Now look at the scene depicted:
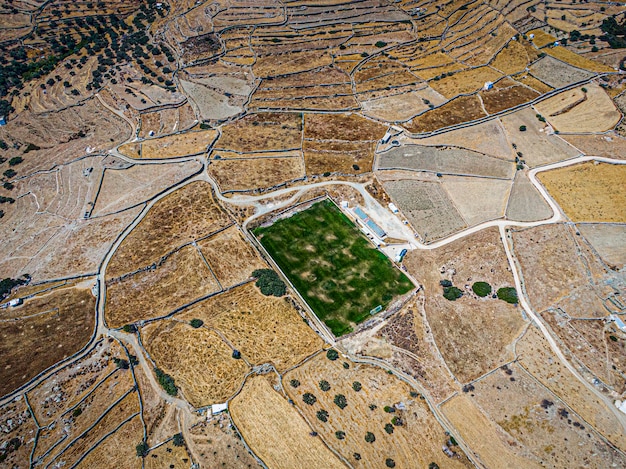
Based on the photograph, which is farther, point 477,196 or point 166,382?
point 477,196

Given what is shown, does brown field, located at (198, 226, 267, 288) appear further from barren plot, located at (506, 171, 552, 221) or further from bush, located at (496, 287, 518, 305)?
barren plot, located at (506, 171, 552, 221)

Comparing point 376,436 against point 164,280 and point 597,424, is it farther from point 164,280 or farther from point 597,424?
point 164,280

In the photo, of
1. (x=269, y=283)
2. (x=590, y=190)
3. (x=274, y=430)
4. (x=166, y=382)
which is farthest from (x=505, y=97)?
(x=166, y=382)

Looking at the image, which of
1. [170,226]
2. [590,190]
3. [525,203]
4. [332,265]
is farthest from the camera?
[590,190]

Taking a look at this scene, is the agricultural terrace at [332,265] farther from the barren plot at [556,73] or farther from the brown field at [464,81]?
the barren plot at [556,73]

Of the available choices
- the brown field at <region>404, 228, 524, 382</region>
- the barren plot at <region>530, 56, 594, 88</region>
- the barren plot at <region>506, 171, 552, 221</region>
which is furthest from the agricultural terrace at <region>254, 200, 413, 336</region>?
the barren plot at <region>530, 56, 594, 88</region>

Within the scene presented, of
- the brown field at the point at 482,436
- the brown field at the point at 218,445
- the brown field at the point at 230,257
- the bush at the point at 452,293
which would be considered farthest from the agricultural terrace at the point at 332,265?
the brown field at the point at 218,445

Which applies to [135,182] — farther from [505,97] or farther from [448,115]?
[505,97]
